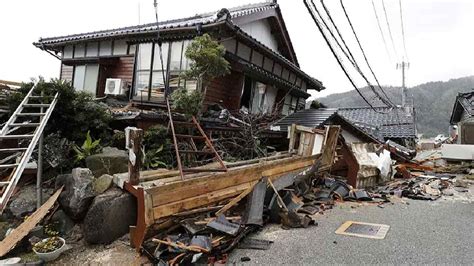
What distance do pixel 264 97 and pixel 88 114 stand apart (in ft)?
26.3

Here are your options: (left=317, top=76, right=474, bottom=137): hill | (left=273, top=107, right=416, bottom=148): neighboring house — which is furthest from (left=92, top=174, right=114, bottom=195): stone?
(left=317, top=76, right=474, bottom=137): hill

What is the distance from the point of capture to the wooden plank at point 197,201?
4854 mm

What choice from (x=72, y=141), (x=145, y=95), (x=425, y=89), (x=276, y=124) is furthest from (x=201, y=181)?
(x=425, y=89)

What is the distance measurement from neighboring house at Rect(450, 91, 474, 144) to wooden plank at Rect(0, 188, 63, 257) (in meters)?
17.3

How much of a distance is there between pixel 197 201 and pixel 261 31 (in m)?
10.6

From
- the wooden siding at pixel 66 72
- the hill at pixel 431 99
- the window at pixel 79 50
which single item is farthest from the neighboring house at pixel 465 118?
the hill at pixel 431 99

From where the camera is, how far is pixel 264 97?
13773 mm

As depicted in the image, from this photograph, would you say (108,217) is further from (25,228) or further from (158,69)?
(158,69)

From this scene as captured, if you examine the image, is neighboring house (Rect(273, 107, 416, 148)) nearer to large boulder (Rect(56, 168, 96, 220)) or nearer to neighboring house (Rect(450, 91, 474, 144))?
neighboring house (Rect(450, 91, 474, 144))

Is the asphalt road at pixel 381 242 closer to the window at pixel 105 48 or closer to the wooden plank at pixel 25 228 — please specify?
the wooden plank at pixel 25 228

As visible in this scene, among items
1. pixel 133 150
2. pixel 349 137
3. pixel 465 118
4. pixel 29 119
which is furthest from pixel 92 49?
pixel 465 118

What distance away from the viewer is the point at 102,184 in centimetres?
539

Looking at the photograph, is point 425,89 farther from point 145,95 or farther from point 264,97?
point 145,95

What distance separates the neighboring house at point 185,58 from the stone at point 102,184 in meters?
4.83
